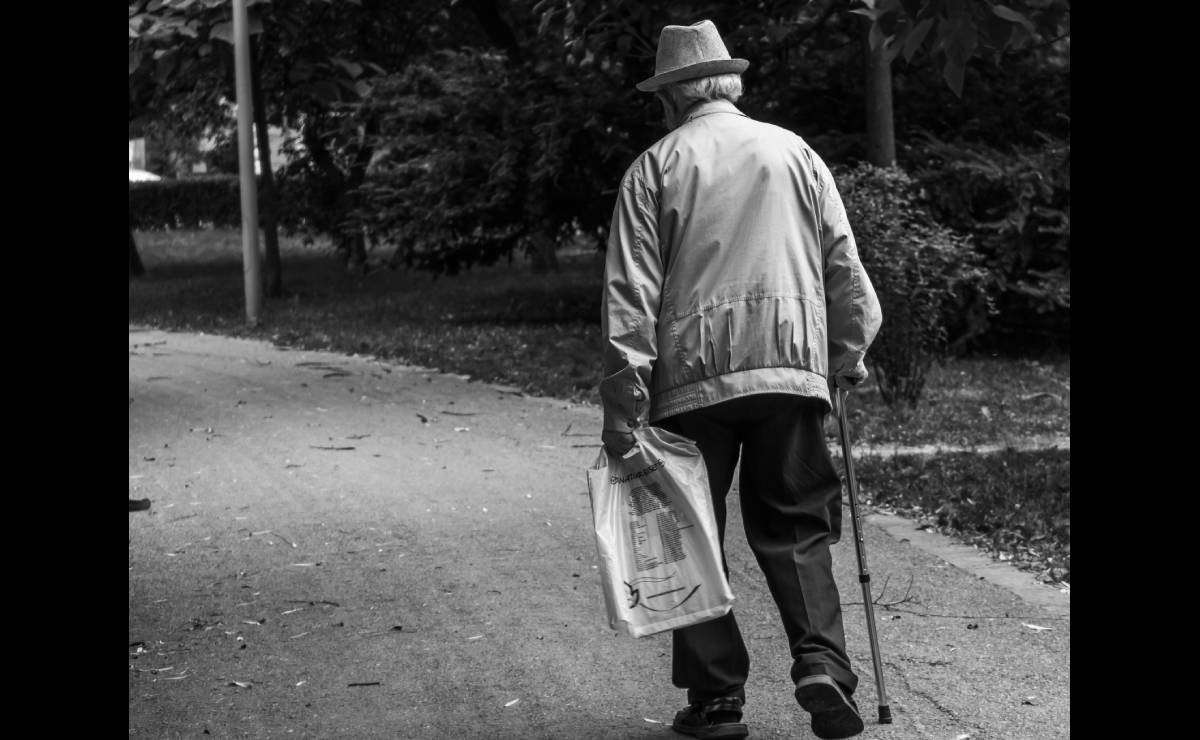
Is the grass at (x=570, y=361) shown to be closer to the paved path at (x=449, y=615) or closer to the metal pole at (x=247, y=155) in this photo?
the metal pole at (x=247, y=155)

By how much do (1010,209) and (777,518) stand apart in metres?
10.5

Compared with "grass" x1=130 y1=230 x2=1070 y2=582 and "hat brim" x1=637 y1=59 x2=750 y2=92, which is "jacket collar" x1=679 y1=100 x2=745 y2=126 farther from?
"grass" x1=130 y1=230 x2=1070 y2=582

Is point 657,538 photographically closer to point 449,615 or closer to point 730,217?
point 730,217

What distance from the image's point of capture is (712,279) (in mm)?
3830

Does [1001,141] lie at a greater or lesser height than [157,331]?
greater

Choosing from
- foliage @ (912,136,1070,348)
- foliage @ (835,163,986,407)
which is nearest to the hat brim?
foliage @ (835,163,986,407)

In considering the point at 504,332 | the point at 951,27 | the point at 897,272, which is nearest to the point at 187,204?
the point at 504,332

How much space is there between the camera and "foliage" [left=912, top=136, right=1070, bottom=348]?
1353 cm

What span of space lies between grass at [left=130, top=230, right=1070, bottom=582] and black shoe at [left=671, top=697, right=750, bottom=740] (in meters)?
2.35

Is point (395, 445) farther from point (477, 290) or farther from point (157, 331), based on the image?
point (477, 290)

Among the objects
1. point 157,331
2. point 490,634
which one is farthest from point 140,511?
point 157,331

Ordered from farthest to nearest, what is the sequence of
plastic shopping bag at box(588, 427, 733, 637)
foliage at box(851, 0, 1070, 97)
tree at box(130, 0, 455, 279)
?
tree at box(130, 0, 455, 279)
foliage at box(851, 0, 1070, 97)
plastic shopping bag at box(588, 427, 733, 637)
